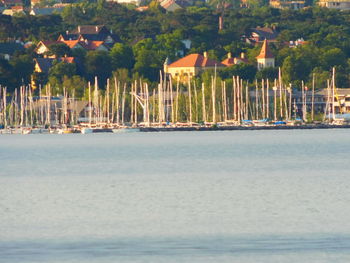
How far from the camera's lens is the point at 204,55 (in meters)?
197

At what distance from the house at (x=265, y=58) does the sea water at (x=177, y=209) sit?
11187cm

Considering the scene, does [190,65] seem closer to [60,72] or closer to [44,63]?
[44,63]

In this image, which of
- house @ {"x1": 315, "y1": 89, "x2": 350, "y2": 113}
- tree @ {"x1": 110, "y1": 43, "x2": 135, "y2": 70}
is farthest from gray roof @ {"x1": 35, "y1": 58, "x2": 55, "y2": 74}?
house @ {"x1": 315, "y1": 89, "x2": 350, "y2": 113}

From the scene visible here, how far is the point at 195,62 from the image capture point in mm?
183875

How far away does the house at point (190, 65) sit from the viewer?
182 m

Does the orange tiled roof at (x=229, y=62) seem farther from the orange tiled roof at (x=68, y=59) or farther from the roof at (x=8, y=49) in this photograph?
the roof at (x=8, y=49)

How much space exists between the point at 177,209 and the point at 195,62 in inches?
5749

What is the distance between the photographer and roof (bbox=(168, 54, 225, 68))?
600 feet

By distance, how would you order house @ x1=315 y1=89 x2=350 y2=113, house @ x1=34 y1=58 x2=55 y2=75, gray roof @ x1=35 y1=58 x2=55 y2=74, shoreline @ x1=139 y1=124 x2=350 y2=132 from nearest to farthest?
shoreline @ x1=139 y1=124 x2=350 y2=132
house @ x1=315 y1=89 x2=350 y2=113
house @ x1=34 y1=58 x2=55 y2=75
gray roof @ x1=35 y1=58 x2=55 y2=74

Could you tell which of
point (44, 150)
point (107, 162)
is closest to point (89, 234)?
point (107, 162)

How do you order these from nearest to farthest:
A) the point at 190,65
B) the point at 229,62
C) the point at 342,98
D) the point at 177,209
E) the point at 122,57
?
the point at 177,209, the point at 342,98, the point at 122,57, the point at 229,62, the point at 190,65

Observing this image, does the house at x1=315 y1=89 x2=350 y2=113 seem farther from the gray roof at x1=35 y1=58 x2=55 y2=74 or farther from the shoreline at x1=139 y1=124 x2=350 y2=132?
the gray roof at x1=35 y1=58 x2=55 y2=74

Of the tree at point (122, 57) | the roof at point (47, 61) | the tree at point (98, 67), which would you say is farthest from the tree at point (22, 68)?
the tree at point (122, 57)

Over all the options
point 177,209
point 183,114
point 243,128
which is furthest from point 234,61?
point 177,209
